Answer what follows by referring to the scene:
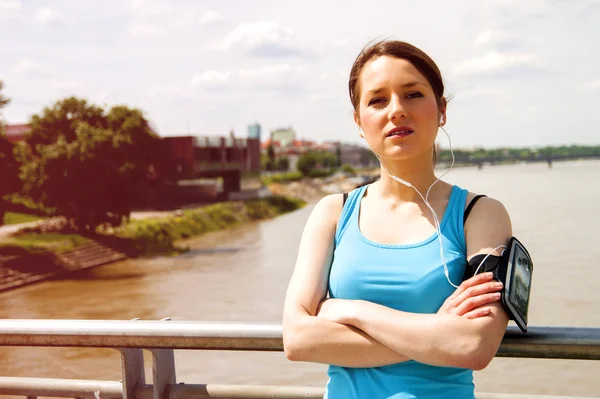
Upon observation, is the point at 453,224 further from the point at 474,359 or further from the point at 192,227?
the point at 192,227

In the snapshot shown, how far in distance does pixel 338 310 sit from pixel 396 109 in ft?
1.30

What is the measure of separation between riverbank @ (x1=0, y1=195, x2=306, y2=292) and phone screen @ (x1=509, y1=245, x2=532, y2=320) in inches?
1258

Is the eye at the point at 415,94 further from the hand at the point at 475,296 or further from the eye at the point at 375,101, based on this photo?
the hand at the point at 475,296

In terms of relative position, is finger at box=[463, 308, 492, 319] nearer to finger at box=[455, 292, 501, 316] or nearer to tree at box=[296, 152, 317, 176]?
finger at box=[455, 292, 501, 316]

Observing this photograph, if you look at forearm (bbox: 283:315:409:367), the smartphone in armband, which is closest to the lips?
the smartphone in armband

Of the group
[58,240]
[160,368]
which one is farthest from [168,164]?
[160,368]

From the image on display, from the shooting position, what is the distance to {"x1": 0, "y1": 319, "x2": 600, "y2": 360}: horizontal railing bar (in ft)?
4.18

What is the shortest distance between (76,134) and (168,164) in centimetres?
1146

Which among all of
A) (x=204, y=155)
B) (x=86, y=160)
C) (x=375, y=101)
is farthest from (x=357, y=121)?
(x=204, y=155)

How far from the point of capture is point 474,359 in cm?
118

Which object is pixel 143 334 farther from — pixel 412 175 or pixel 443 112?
pixel 443 112

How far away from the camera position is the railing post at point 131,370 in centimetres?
149

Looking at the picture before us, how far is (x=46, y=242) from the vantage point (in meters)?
32.8

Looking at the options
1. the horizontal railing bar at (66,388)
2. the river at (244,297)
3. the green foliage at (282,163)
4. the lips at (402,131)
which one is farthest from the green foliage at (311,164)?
the lips at (402,131)
